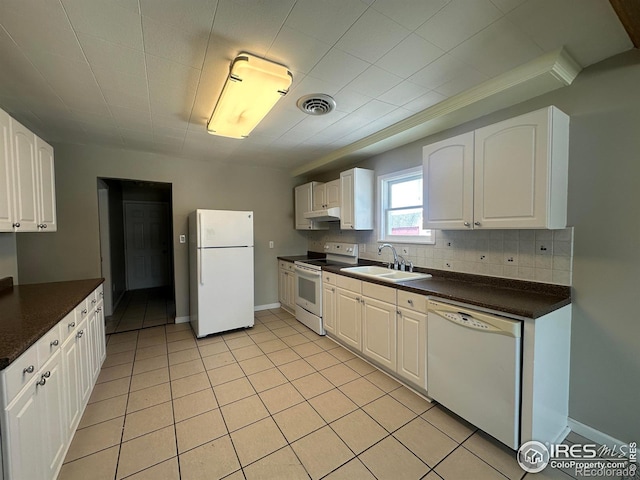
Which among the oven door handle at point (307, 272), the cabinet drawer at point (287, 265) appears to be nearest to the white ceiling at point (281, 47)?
the oven door handle at point (307, 272)

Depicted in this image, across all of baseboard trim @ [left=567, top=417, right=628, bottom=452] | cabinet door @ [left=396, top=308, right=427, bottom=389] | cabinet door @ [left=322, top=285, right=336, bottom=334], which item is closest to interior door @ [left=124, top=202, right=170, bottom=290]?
cabinet door @ [left=322, top=285, right=336, bottom=334]

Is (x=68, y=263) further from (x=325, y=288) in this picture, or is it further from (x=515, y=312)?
(x=515, y=312)

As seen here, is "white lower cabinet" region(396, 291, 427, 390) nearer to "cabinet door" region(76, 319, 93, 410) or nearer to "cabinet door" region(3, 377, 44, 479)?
"cabinet door" region(3, 377, 44, 479)

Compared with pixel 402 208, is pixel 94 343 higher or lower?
lower

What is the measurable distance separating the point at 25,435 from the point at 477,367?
233cm

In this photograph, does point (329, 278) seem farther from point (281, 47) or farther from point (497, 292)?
point (281, 47)

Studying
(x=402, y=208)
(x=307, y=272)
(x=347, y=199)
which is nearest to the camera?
(x=402, y=208)

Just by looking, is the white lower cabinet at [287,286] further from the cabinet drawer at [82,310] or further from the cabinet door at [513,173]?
the cabinet door at [513,173]

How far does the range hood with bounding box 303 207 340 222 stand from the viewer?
360 cm

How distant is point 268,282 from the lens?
4574 millimetres

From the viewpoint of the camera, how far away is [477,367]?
1716 millimetres

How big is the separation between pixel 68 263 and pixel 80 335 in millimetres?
1874

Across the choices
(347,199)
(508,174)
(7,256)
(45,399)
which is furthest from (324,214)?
(7,256)

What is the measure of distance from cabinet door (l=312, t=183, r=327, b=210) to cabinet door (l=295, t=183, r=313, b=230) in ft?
0.29
